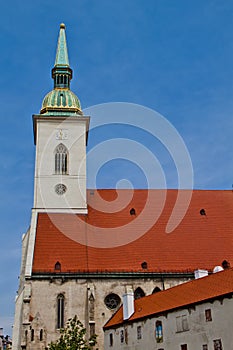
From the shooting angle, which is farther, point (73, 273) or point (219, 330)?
point (73, 273)

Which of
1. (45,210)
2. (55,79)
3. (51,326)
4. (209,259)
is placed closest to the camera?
(51,326)

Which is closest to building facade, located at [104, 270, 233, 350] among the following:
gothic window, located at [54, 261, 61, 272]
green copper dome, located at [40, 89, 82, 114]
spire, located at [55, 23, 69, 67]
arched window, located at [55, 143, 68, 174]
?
gothic window, located at [54, 261, 61, 272]

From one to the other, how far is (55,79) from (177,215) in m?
18.5

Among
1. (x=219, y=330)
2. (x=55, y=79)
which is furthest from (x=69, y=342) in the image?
(x=55, y=79)

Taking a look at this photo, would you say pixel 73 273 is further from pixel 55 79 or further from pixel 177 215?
pixel 55 79

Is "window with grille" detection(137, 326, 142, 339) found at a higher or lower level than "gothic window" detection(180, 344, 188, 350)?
higher

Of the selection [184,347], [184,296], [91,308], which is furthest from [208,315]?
[91,308]

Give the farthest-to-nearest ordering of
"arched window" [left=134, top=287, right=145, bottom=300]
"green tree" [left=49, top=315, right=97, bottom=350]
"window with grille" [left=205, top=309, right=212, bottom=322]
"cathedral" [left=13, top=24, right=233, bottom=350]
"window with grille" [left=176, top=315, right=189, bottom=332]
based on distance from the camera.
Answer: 1. "arched window" [left=134, top=287, right=145, bottom=300]
2. "cathedral" [left=13, top=24, right=233, bottom=350]
3. "green tree" [left=49, top=315, right=97, bottom=350]
4. "window with grille" [left=176, top=315, right=189, bottom=332]
5. "window with grille" [left=205, top=309, right=212, bottom=322]

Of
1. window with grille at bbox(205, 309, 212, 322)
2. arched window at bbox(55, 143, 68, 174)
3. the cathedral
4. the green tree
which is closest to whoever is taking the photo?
window with grille at bbox(205, 309, 212, 322)

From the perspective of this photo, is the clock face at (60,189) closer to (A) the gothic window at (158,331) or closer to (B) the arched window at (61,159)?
(B) the arched window at (61,159)

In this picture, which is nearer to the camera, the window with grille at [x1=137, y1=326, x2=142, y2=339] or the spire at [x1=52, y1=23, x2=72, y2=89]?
the window with grille at [x1=137, y1=326, x2=142, y2=339]

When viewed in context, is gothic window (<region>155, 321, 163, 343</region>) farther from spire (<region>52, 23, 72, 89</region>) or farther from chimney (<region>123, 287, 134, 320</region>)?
spire (<region>52, 23, 72, 89</region>)

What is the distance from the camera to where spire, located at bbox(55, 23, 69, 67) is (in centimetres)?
4947

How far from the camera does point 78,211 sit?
140ft
